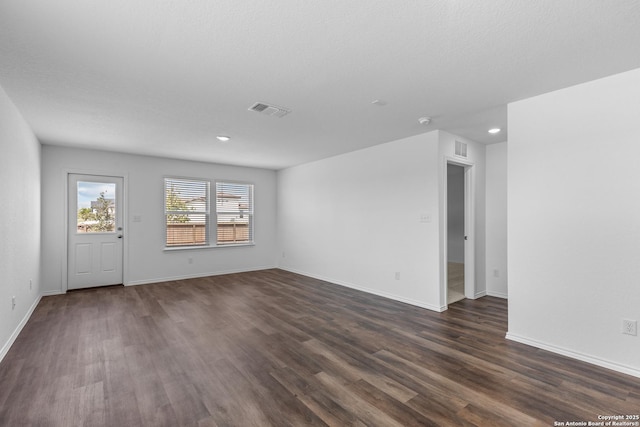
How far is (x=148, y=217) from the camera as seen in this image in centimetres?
587

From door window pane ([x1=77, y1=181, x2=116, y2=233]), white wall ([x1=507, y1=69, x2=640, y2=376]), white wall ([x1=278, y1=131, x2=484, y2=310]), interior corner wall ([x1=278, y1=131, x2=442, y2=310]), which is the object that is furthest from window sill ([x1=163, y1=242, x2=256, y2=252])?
white wall ([x1=507, y1=69, x2=640, y2=376])

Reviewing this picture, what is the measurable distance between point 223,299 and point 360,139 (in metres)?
3.28

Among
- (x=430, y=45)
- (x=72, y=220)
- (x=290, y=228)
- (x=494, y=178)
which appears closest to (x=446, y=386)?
(x=430, y=45)

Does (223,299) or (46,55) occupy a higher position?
(46,55)

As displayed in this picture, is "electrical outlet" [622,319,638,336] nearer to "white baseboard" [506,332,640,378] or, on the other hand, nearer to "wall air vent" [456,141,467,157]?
"white baseboard" [506,332,640,378]

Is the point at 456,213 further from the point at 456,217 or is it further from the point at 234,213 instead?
the point at 234,213

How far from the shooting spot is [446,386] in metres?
2.24

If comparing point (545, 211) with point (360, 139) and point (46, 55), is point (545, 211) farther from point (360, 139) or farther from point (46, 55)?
point (46, 55)

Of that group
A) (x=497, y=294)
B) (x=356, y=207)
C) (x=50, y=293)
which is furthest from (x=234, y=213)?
(x=497, y=294)

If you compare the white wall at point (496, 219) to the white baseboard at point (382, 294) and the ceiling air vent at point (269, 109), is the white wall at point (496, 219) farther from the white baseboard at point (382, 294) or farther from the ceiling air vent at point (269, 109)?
the ceiling air vent at point (269, 109)

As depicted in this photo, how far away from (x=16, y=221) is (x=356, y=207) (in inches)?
176

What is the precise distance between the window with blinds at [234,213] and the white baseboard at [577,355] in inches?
221

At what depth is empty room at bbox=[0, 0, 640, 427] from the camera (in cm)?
190

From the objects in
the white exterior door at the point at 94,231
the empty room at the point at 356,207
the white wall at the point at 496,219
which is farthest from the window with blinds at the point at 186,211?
the white wall at the point at 496,219
